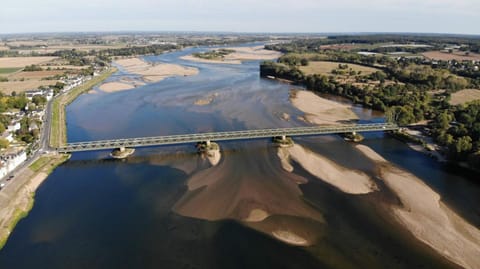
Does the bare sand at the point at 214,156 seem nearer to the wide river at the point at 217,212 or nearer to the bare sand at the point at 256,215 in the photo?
the wide river at the point at 217,212

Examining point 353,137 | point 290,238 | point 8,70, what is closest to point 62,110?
point 353,137

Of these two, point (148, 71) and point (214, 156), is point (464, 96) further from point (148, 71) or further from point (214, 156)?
point (148, 71)

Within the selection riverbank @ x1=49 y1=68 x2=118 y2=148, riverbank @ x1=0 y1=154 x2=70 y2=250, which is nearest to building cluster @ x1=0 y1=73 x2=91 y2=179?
riverbank @ x1=0 y1=154 x2=70 y2=250

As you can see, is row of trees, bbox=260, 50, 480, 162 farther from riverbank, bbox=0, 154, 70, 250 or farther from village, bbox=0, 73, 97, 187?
village, bbox=0, 73, 97, 187

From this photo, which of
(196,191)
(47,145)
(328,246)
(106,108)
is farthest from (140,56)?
(328,246)

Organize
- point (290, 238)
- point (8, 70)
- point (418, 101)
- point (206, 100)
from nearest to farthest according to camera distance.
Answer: point (290, 238) → point (418, 101) → point (206, 100) → point (8, 70)
